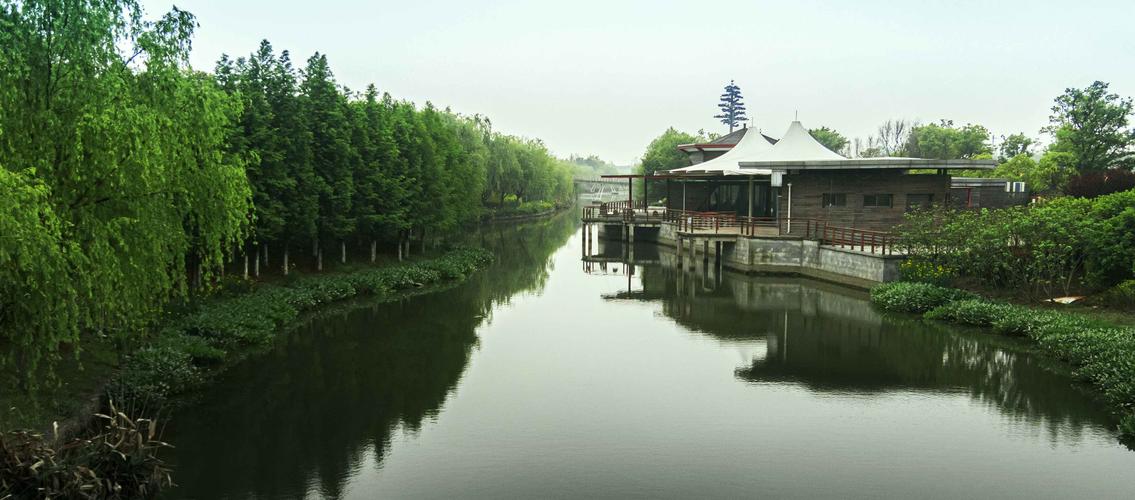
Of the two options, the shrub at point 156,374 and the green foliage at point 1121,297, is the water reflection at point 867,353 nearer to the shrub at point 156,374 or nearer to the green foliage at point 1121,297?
the green foliage at point 1121,297

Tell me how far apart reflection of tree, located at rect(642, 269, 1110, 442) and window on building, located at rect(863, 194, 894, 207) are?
7328 mm

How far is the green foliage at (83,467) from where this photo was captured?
10016mm

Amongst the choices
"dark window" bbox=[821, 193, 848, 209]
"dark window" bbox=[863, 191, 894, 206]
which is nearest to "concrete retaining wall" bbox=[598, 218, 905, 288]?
"dark window" bbox=[821, 193, 848, 209]

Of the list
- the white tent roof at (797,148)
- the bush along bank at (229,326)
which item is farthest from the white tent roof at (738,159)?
the bush along bank at (229,326)

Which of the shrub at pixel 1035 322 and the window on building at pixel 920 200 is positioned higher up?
the window on building at pixel 920 200

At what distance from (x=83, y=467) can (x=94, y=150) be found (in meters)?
4.78

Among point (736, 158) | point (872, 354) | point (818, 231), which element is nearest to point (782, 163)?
point (818, 231)

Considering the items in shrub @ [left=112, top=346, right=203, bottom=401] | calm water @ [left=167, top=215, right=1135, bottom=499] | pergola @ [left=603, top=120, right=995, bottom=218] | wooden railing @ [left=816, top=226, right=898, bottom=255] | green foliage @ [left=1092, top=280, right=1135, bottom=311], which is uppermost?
pergola @ [left=603, top=120, right=995, bottom=218]

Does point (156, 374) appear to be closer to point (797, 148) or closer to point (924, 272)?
point (924, 272)

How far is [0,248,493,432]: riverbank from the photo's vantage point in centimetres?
1337

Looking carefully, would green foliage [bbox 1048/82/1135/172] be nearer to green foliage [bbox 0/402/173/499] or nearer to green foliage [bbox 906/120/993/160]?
green foliage [bbox 906/120/993/160]

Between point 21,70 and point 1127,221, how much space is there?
26043 millimetres

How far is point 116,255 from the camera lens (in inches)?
505

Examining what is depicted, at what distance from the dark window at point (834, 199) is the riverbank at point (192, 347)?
17.9 m
